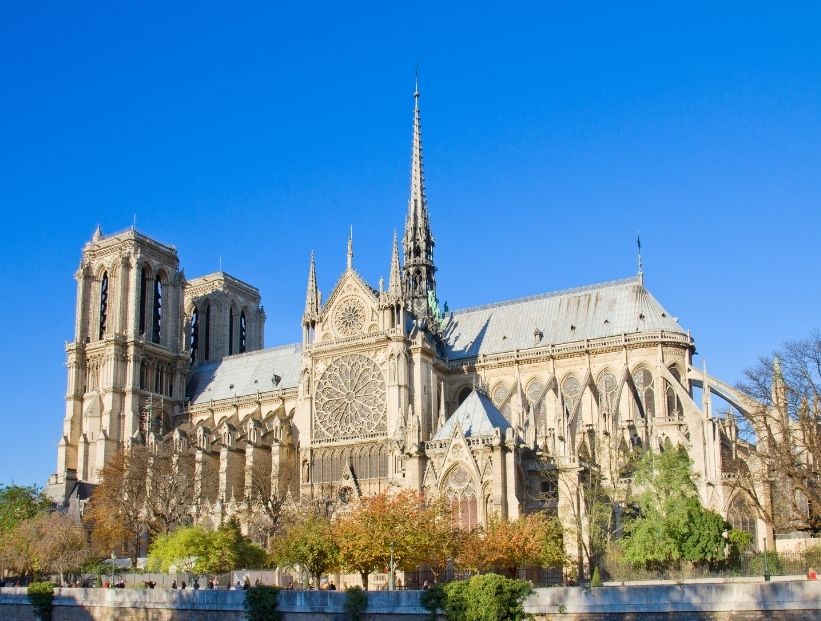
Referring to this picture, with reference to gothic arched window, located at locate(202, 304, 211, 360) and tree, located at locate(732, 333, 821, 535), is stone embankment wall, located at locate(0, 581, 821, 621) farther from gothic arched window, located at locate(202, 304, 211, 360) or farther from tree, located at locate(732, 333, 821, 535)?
gothic arched window, located at locate(202, 304, 211, 360)

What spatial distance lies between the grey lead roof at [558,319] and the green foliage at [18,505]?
27.7 metres

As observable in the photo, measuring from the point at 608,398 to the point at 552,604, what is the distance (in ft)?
102

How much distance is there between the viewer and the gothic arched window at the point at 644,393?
197 feet

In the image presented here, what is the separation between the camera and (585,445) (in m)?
56.6

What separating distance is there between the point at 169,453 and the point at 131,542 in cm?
764

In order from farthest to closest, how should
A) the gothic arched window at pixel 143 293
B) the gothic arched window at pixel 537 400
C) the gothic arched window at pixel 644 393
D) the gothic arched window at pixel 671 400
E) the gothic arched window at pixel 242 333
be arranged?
1. the gothic arched window at pixel 242 333
2. the gothic arched window at pixel 143 293
3. the gothic arched window at pixel 537 400
4. the gothic arched window at pixel 644 393
5. the gothic arched window at pixel 671 400

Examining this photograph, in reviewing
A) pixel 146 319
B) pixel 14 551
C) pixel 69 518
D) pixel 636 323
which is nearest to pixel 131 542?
pixel 69 518

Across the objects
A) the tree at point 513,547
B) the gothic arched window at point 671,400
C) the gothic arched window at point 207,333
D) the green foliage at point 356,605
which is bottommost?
the green foliage at point 356,605

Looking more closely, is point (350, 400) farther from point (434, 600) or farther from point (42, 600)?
point (434, 600)

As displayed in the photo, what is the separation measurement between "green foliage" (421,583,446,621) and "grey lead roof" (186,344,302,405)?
4337cm

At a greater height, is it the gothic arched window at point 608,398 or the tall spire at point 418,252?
the tall spire at point 418,252

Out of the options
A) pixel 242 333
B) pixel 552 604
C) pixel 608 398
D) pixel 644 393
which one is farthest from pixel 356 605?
pixel 242 333

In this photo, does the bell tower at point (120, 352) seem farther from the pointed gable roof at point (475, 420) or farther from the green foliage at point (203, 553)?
the pointed gable roof at point (475, 420)

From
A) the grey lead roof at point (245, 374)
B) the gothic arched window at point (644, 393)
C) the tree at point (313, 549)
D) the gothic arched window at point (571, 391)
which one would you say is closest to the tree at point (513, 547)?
the tree at point (313, 549)
